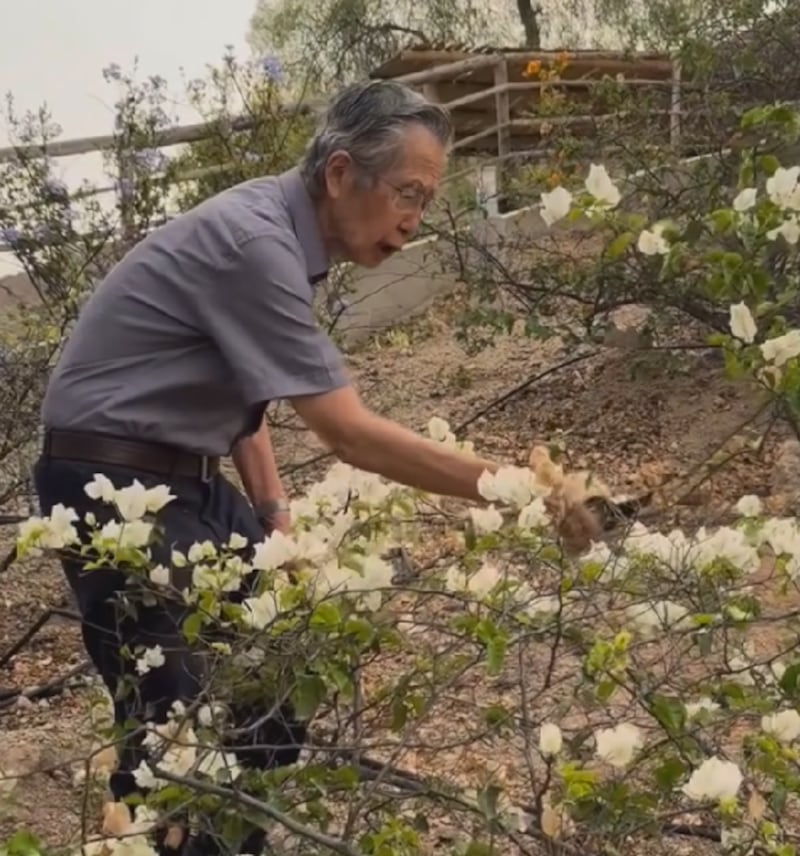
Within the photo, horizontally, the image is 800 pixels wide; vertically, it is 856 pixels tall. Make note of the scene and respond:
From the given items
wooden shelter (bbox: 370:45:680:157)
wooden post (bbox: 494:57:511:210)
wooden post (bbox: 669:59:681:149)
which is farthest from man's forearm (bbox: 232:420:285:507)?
wooden post (bbox: 494:57:511:210)

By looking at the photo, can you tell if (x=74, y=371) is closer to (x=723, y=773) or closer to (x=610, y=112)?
(x=723, y=773)

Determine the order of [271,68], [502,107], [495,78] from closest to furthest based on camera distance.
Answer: [271,68] → [502,107] → [495,78]

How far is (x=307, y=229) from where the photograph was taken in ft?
7.85

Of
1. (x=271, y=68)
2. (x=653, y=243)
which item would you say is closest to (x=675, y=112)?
(x=271, y=68)

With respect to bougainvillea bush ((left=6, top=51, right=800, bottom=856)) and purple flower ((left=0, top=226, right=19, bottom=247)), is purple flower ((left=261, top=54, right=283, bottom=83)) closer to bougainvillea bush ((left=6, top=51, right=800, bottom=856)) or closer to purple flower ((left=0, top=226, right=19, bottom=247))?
purple flower ((left=0, top=226, right=19, bottom=247))

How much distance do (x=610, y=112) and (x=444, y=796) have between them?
5.71m

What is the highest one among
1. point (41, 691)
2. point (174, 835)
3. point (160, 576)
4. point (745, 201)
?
point (745, 201)

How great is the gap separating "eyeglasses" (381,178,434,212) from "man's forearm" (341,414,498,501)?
1.32 ft

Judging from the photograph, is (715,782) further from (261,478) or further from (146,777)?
(261,478)

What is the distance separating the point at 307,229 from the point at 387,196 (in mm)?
156

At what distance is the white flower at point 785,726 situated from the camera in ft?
5.68

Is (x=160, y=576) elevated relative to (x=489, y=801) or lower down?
elevated

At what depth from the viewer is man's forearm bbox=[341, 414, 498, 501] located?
207 cm

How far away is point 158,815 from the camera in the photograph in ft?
6.19
